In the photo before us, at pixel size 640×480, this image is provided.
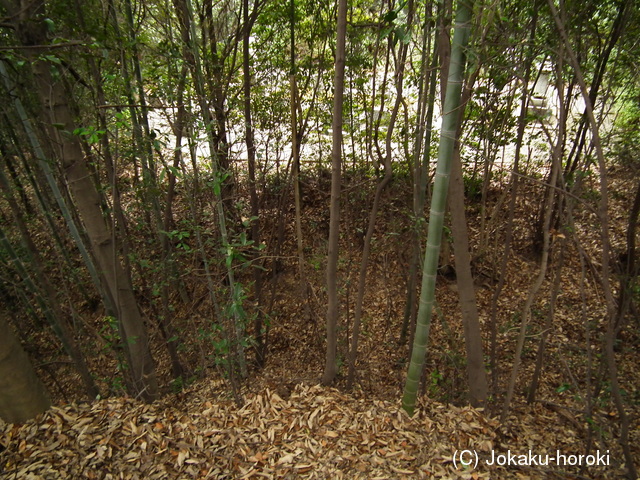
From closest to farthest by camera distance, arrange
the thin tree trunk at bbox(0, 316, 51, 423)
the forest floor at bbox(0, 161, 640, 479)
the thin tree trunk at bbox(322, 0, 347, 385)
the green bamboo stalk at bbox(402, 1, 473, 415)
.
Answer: the green bamboo stalk at bbox(402, 1, 473, 415)
the thin tree trunk at bbox(0, 316, 51, 423)
the thin tree trunk at bbox(322, 0, 347, 385)
the forest floor at bbox(0, 161, 640, 479)

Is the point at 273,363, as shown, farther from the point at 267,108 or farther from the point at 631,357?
the point at 631,357

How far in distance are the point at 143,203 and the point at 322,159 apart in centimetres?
284

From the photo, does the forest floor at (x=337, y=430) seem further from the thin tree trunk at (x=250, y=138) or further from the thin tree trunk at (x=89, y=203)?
the thin tree trunk at (x=250, y=138)

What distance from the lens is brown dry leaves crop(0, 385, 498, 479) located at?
1865 mm

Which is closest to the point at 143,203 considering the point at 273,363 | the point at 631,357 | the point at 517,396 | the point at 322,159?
the point at 273,363

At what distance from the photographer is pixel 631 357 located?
3.67 meters

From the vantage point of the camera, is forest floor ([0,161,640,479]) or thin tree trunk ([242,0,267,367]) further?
thin tree trunk ([242,0,267,367])

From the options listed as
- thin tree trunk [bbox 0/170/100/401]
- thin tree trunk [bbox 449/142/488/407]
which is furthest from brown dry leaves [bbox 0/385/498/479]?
thin tree trunk [bbox 0/170/100/401]

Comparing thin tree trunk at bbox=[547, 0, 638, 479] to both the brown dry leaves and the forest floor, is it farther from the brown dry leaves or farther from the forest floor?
the brown dry leaves

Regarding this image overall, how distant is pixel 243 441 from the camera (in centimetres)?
209

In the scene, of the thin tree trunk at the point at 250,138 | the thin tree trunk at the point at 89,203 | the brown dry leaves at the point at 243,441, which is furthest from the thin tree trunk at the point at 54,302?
the thin tree trunk at the point at 250,138

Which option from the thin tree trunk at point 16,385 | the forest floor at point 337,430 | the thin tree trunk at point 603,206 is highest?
the thin tree trunk at point 603,206

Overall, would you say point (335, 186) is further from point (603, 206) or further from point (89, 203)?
point (89, 203)

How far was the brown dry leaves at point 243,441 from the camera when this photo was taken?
1865 mm
